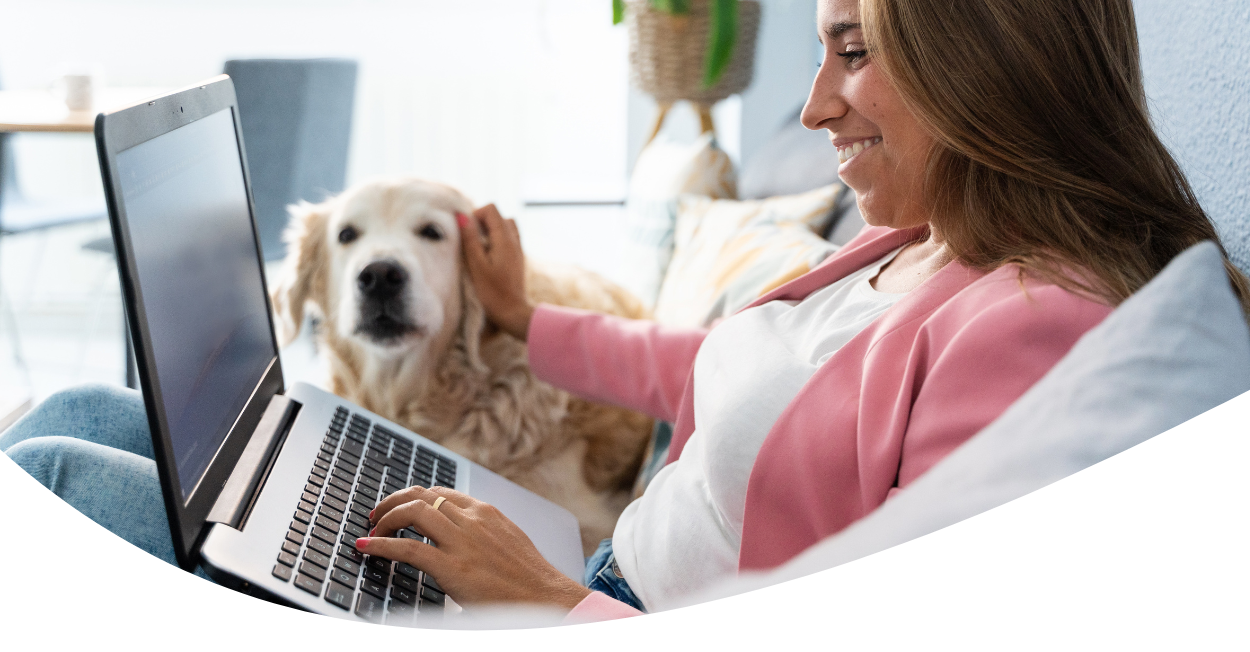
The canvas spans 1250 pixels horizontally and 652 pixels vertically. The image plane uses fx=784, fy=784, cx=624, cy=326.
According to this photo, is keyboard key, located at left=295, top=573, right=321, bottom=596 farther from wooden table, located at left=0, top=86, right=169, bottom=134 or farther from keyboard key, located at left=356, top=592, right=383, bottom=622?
wooden table, located at left=0, top=86, right=169, bottom=134

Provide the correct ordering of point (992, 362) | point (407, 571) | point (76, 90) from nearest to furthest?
1. point (992, 362)
2. point (407, 571)
3. point (76, 90)

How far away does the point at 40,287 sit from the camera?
3172 mm

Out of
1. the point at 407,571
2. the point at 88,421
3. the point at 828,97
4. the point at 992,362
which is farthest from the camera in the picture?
the point at 88,421

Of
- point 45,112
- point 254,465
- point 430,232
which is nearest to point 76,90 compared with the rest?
point 45,112

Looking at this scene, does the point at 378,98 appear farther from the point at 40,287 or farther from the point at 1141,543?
the point at 1141,543

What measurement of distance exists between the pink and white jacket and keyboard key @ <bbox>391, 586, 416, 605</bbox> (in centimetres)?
12

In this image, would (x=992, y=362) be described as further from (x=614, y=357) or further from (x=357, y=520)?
(x=614, y=357)

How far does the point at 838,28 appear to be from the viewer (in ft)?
2.17

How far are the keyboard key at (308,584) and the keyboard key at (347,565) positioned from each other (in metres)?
0.03

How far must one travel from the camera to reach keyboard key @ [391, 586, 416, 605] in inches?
21.8

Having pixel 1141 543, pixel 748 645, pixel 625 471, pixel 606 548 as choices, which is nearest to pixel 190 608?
pixel 748 645

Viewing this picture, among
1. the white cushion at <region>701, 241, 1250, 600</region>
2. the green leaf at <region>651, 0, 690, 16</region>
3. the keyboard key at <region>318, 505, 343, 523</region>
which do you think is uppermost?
the green leaf at <region>651, 0, 690, 16</region>

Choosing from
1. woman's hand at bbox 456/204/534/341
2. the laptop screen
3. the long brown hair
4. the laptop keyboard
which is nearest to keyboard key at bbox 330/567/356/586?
the laptop keyboard

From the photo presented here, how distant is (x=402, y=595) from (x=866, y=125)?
533 millimetres
